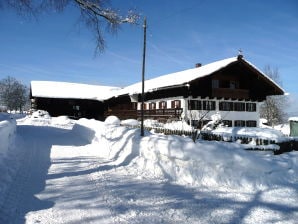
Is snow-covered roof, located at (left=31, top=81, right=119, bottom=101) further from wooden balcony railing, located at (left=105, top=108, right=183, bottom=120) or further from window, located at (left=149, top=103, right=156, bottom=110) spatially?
window, located at (left=149, top=103, right=156, bottom=110)

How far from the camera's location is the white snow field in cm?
540

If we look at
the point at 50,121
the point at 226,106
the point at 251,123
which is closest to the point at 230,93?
the point at 226,106

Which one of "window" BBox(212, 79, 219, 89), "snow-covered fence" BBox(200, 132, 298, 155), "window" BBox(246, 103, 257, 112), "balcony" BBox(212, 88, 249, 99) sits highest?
"window" BBox(212, 79, 219, 89)

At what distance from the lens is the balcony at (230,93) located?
28250 millimetres

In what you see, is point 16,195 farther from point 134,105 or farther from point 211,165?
point 134,105

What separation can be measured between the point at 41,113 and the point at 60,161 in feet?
99.3

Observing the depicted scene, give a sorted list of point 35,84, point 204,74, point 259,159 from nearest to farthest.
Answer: point 259,159
point 204,74
point 35,84

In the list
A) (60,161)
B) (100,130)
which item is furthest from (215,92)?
(60,161)

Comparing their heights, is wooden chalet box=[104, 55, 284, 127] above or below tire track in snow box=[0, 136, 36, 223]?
above

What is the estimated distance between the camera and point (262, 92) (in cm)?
3133

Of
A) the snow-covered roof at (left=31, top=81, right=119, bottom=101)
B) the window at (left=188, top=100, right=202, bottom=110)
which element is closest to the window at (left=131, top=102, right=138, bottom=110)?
the snow-covered roof at (left=31, top=81, right=119, bottom=101)

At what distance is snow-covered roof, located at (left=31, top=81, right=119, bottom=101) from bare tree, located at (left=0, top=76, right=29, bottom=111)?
142 feet

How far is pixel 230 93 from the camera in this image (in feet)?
95.9

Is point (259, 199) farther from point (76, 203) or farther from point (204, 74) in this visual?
point (204, 74)
